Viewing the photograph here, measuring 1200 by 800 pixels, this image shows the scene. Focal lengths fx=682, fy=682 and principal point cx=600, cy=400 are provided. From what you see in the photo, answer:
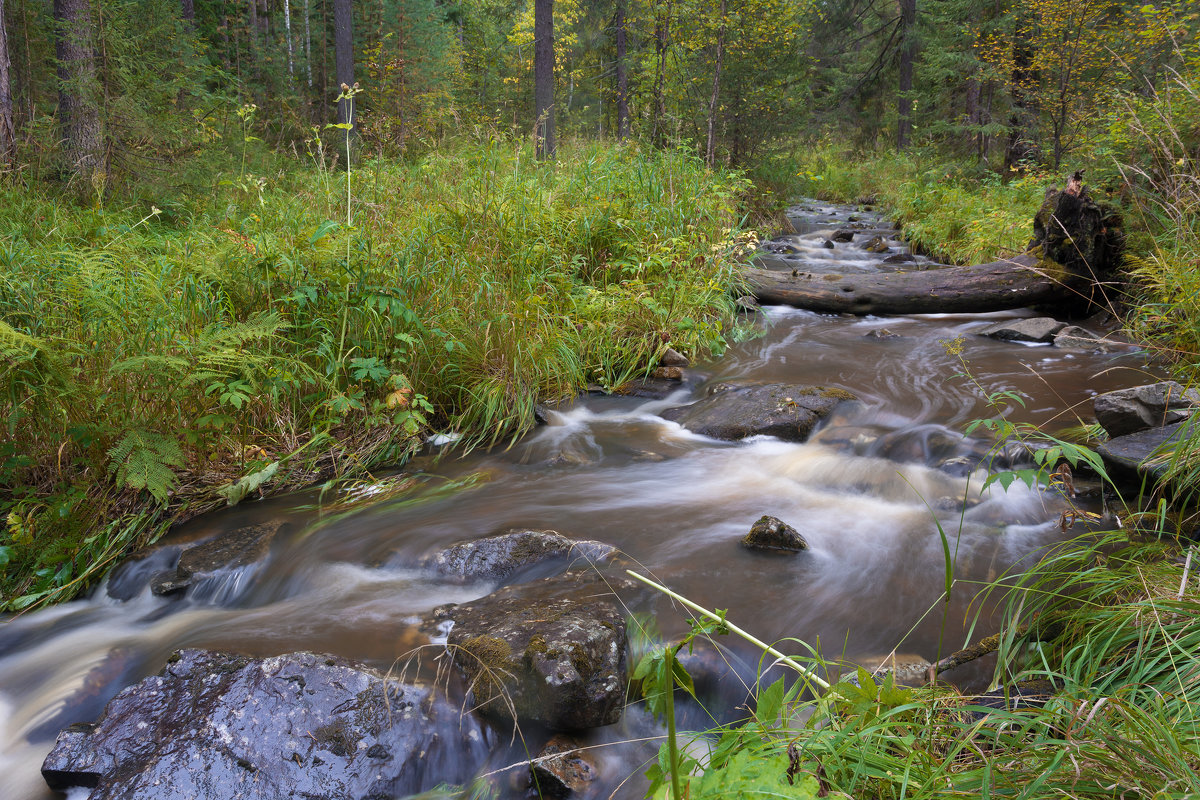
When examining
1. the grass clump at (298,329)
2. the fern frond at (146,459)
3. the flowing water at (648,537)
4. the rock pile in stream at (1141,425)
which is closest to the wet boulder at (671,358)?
the grass clump at (298,329)

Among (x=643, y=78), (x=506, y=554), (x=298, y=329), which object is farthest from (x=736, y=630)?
(x=643, y=78)

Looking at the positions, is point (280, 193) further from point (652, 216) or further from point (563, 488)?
point (563, 488)

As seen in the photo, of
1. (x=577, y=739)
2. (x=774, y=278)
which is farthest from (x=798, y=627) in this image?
A: (x=774, y=278)

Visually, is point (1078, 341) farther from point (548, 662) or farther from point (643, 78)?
point (643, 78)

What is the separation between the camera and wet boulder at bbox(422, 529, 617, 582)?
3.22m

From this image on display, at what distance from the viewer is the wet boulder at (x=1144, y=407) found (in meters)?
3.48

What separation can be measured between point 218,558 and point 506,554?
140 cm

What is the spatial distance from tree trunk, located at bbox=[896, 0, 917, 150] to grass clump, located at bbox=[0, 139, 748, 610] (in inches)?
557

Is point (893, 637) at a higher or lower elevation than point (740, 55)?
lower

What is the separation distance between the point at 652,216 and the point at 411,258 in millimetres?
2843

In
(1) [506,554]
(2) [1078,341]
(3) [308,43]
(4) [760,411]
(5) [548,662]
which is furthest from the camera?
(3) [308,43]

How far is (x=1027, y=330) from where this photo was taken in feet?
21.4

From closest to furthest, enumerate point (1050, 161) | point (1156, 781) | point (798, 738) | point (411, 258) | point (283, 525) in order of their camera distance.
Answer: point (1156, 781)
point (798, 738)
point (283, 525)
point (411, 258)
point (1050, 161)

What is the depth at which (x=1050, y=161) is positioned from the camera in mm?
11203
